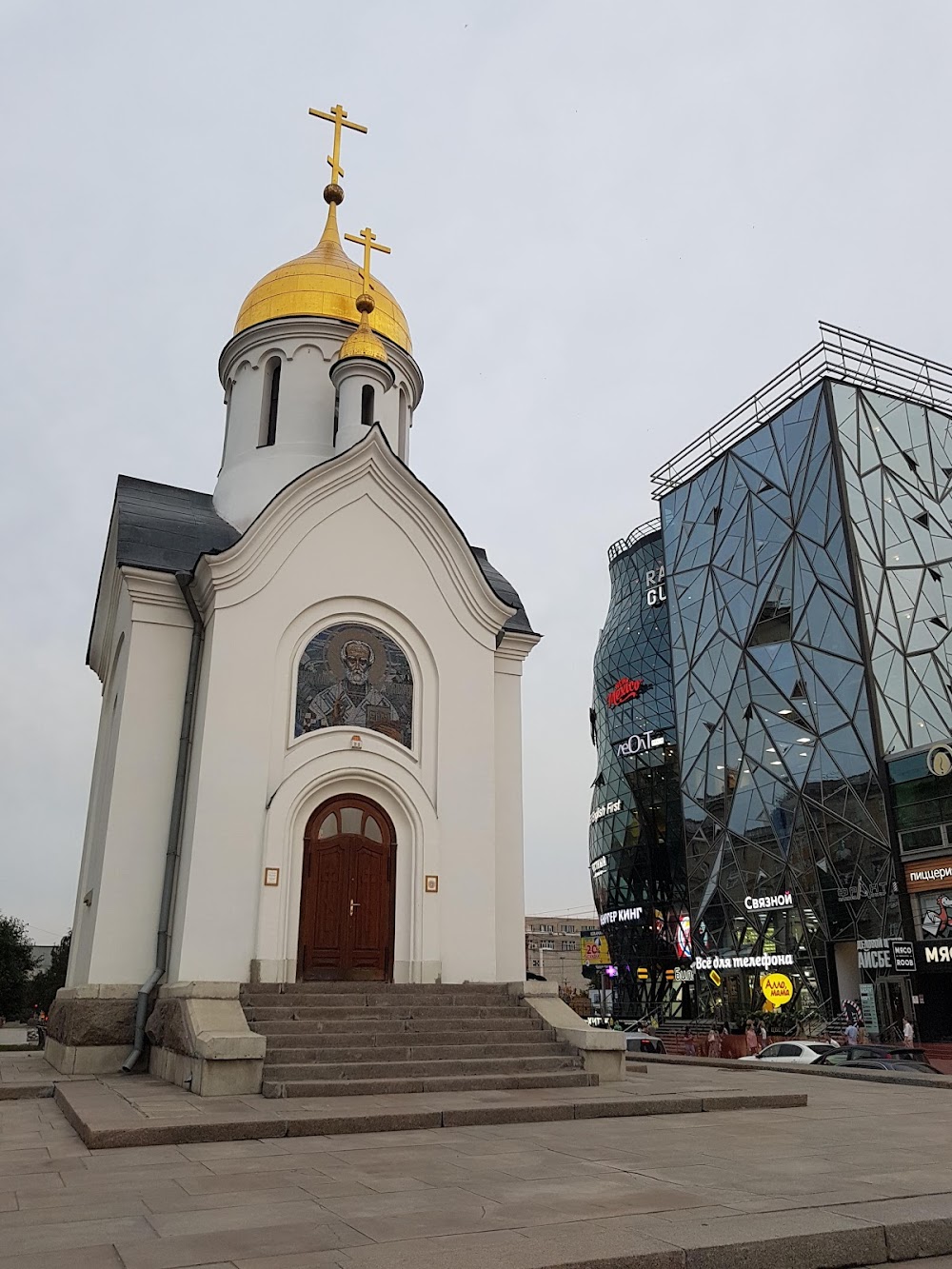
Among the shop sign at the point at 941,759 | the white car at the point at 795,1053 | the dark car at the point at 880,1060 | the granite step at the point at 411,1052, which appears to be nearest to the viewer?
the granite step at the point at 411,1052

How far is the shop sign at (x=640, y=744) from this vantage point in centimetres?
5150

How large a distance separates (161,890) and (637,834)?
4066cm

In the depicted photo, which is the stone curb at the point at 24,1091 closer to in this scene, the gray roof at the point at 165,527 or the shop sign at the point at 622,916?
the gray roof at the point at 165,527

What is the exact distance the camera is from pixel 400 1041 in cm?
1155

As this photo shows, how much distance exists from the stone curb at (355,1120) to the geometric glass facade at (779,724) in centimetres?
2210

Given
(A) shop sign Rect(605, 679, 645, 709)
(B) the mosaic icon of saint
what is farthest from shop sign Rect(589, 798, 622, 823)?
(B) the mosaic icon of saint

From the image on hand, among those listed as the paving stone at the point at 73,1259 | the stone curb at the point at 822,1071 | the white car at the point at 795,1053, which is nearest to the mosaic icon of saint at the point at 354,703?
the stone curb at the point at 822,1071

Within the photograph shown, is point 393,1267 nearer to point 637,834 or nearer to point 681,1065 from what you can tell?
point 681,1065

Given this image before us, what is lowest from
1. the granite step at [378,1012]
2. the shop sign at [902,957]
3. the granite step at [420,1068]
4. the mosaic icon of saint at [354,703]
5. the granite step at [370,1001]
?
the granite step at [420,1068]

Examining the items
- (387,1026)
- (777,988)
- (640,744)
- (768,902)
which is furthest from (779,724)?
(387,1026)

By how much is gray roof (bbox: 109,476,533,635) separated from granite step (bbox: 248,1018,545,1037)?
6.51 m

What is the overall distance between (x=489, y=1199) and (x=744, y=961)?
31.8 m

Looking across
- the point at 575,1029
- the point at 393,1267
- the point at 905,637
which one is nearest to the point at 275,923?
the point at 575,1029

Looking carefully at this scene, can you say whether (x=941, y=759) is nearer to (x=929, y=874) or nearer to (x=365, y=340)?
(x=929, y=874)
